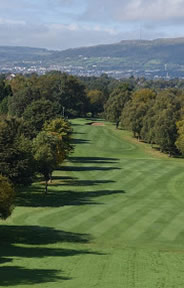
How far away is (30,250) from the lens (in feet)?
121

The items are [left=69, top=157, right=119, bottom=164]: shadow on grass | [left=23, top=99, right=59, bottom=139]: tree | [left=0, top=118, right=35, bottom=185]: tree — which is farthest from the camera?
[left=69, top=157, right=119, bottom=164]: shadow on grass

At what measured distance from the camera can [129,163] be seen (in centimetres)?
8525

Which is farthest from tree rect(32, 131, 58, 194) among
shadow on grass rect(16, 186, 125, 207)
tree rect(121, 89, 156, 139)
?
tree rect(121, 89, 156, 139)

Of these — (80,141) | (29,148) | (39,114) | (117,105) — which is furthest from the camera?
(117,105)

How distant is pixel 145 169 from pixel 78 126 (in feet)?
209

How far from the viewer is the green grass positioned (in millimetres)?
30797

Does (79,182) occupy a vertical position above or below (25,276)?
below

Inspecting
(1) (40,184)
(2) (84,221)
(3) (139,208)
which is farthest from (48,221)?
(1) (40,184)

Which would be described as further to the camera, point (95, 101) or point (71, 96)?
point (95, 101)

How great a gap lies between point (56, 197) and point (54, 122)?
2143 centimetres

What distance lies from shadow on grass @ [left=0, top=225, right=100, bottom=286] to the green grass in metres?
0.05

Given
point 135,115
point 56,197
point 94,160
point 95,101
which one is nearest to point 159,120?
point 135,115

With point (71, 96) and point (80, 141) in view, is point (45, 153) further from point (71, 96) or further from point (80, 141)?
point (71, 96)

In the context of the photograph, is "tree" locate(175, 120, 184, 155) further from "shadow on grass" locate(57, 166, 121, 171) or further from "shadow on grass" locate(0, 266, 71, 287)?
"shadow on grass" locate(0, 266, 71, 287)
